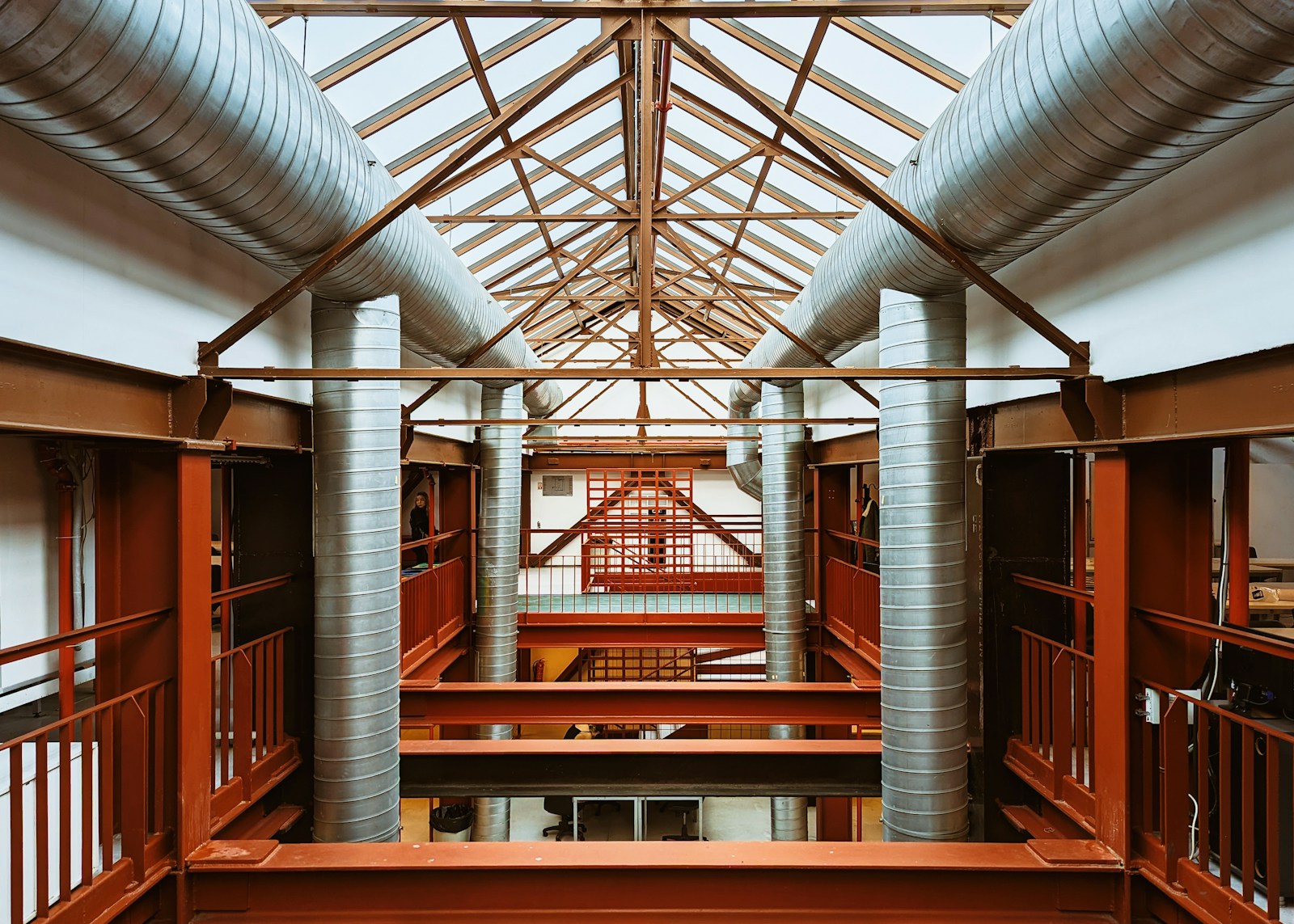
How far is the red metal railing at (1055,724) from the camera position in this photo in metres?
4.71

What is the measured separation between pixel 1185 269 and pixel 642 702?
5.23 metres

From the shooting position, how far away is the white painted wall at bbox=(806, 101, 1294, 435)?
9.90 feet

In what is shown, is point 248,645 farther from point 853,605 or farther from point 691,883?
point 853,605

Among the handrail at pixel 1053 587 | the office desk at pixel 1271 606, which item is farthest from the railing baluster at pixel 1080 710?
the office desk at pixel 1271 606

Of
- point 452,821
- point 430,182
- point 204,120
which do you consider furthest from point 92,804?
point 452,821

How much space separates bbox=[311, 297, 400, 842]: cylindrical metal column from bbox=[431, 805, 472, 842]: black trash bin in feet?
16.2

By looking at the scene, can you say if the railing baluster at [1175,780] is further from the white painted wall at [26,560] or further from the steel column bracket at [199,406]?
the white painted wall at [26,560]

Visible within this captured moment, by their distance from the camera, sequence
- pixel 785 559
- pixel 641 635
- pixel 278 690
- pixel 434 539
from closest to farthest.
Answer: pixel 278 690 < pixel 434 539 < pixel 785 559 < pixel 641 635

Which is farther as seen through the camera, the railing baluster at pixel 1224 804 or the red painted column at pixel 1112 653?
the red painted column at pixel 1112 653

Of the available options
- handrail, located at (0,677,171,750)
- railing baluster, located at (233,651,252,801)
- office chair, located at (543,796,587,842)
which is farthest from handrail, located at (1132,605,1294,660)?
office chair, located at (543,796,587,842)

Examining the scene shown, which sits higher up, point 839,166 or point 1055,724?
point 839,166

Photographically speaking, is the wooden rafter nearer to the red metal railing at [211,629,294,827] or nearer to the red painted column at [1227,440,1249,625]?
the red metal railing at [211,629,294,827]

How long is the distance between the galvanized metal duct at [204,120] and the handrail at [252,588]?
2.12m

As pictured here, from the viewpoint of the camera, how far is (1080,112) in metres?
2.70
